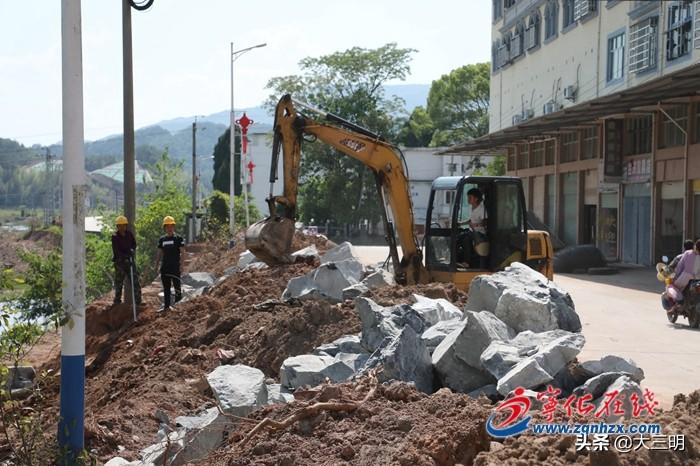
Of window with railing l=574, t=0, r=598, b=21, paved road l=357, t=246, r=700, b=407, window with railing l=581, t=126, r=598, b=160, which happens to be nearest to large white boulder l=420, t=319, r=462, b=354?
paved road l=357, t=246, r=700, b=407

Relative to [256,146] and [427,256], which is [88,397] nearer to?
[427,256]

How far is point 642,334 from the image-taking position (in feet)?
48.3

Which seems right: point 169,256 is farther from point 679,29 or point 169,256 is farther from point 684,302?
point 679,29

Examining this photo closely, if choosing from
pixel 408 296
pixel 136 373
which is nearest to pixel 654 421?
pixel 408 296

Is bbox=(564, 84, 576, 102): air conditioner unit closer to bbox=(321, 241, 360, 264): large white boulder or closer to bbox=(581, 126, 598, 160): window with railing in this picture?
bbox=(581, 126, 598, 160): window with railing

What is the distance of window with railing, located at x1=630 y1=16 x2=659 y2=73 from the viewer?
102ft

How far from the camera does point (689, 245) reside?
16562 mm

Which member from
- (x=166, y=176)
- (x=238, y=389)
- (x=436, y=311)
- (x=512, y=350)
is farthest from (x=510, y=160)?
(x=238, y=389)

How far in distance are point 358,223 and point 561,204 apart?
28437 millimetres

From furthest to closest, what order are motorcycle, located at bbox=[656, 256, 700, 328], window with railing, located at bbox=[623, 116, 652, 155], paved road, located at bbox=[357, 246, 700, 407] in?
window with railing, located at bbox=[623, 116, 652, 155]
motorcycle, located at bbox=[656, 256, 700, 328]
paved road, located at bbox=[357, 246, 700, 407]

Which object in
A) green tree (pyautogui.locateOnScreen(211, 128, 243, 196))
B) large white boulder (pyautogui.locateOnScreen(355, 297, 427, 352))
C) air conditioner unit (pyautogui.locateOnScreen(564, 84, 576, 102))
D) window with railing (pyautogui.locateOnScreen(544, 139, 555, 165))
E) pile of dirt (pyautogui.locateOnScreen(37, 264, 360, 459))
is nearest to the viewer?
pile of dirt (pyautogui.locateOnScreen(37, 264, 360, 459))

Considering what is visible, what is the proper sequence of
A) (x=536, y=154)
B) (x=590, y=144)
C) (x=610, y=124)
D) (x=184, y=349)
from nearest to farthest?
1. (x=184, y=349)
2. (x=610, y=124)
3. (x=590, y=144)
4. (x=536, y=154)

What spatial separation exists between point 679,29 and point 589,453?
26.2 m

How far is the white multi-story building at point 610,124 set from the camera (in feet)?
90.9
